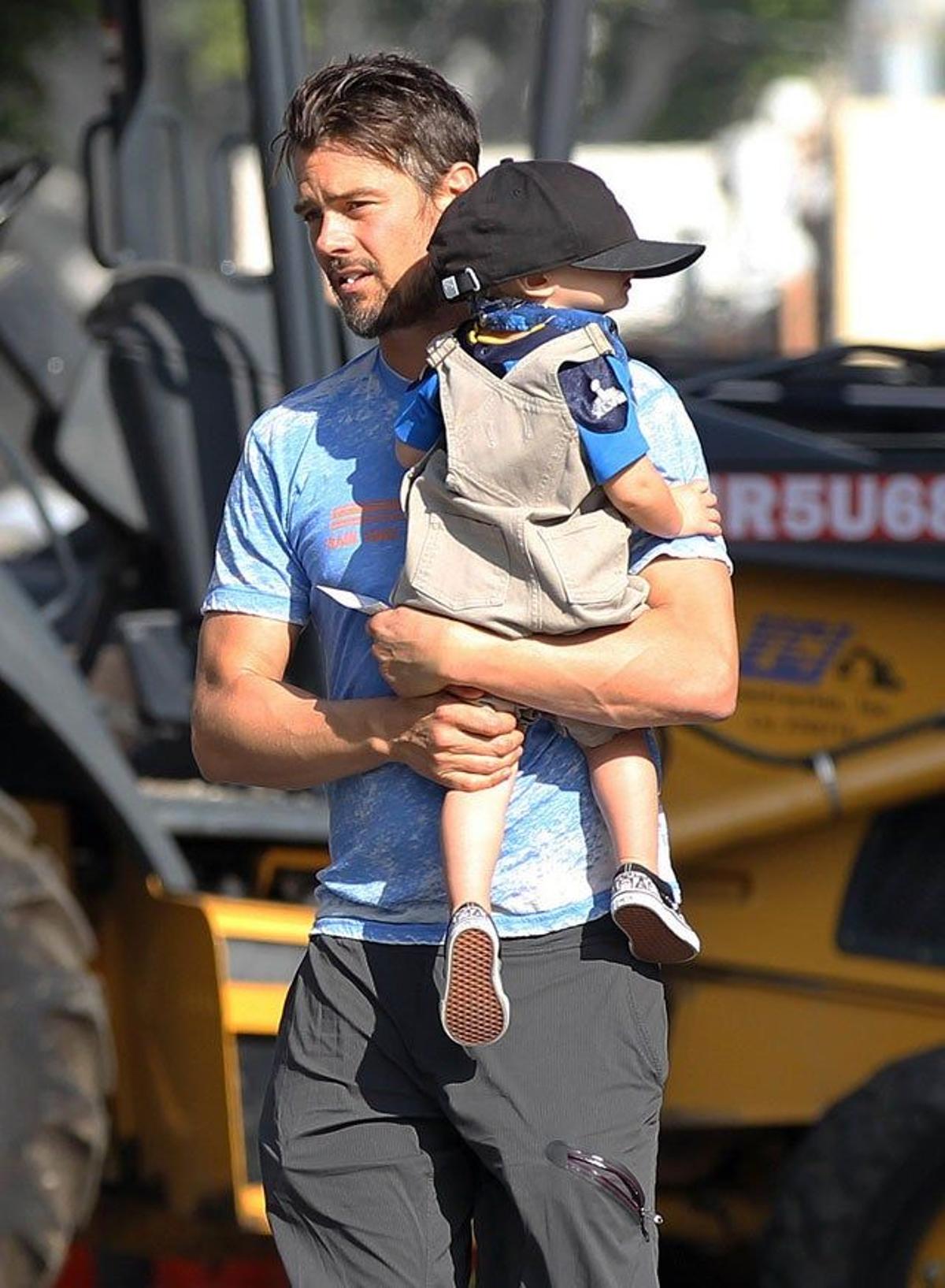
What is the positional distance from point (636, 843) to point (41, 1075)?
1.75m

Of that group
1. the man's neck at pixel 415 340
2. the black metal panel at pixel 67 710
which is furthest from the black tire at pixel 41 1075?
the man's neck at pixel 415 340

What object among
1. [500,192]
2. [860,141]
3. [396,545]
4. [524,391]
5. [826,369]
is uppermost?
[500,192]

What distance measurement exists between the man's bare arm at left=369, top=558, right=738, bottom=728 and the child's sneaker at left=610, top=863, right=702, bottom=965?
16cm

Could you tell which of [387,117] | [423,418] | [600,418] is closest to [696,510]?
[600,418]

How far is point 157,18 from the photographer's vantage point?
178 inches

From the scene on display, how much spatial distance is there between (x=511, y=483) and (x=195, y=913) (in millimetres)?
1876

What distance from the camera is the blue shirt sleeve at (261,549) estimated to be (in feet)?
8.12

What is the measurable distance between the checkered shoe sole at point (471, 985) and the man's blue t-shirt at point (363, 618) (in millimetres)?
98

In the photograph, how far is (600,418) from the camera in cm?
224

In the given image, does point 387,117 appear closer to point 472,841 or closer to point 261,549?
point 261,549

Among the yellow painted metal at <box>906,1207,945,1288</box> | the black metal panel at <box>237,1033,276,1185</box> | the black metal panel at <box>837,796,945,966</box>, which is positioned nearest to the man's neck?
the black metal panel at <box>237,1033,276,1185</box>

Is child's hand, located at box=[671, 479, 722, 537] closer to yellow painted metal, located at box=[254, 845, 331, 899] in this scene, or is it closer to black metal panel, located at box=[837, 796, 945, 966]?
black metal panel, located at box=[837, 796, 945, 966]

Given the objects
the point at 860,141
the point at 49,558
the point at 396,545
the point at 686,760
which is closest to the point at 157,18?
the point at 49,558

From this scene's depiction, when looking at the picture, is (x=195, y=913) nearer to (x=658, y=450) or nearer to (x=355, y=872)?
(x=355, y=872)
